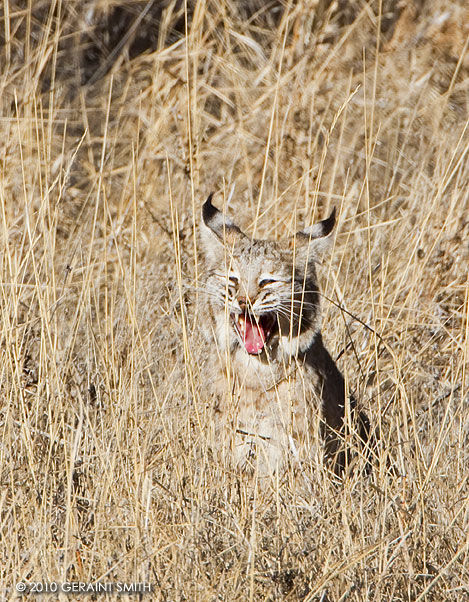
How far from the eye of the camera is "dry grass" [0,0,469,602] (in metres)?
3.24

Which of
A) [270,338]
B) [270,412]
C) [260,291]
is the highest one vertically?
[260,291]

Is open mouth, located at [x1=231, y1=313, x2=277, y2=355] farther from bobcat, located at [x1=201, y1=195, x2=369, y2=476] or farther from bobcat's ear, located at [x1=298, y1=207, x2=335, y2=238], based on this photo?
bobcat's ear, located at [x1=298, y1=207, x2=335, y2=238]

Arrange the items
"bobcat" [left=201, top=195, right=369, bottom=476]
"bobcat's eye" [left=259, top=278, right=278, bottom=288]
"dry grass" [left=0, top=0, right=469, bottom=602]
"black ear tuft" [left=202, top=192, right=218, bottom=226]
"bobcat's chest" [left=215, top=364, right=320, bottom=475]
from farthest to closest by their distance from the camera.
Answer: "black ear tuft" [left=202, top=192, right=218, bottom=226] → "bobcat's eye" [left=259, top=278, right=278, bottom=288] → "bobcat" [left=201, top=195, right=369, bottom=476] → "bobcat's chest" [left=215, top=364, right=320, bottom=475] → "dry grass" [left=0, top=0, right=469, bottom=602]

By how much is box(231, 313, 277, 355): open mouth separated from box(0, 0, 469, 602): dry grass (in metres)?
0.25

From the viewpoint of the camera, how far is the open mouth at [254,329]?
14.4 ft

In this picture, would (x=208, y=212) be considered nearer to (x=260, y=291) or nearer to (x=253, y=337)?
(x=260, y=291)

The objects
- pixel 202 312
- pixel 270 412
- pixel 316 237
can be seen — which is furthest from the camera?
pixel 202 312

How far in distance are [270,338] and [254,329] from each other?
0.14 metres

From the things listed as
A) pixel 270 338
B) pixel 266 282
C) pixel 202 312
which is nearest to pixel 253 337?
pixel 270 338

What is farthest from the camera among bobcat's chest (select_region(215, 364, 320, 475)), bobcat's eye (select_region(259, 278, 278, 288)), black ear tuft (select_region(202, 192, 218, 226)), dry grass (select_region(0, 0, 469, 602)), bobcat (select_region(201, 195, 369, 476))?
black ear tuft (select_region(202, 192, 218, 226))

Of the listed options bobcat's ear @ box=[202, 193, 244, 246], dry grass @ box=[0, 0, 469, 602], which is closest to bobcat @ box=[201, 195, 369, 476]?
bobcat's ear @ box=[202, 193, 244, 246]

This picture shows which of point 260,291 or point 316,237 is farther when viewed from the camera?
point 316,237

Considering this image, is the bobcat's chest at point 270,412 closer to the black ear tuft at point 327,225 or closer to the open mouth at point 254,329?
the open mouth at point 254,329

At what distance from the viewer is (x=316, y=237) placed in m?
4.59
